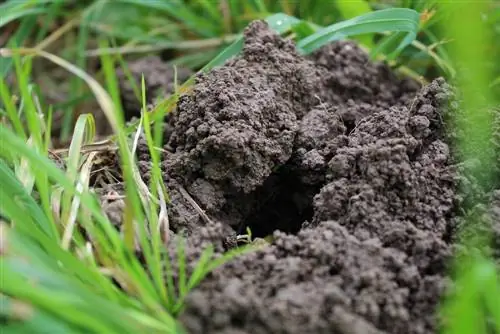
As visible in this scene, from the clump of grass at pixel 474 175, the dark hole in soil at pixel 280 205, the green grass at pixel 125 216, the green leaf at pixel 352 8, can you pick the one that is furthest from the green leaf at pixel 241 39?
the clump of grass at pixel 474 175

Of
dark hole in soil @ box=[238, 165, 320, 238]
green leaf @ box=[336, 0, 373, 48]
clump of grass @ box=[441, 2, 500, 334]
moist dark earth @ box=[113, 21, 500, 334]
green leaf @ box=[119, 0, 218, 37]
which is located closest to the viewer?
clump of grass @ box=[441, 2, 500, 334]

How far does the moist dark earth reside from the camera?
0.92 meters

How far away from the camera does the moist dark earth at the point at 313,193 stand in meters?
0.92

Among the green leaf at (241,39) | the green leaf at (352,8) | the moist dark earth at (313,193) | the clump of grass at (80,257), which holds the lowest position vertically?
the clump of grass at (80,257)

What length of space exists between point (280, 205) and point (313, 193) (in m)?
0.11

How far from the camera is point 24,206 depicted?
105 centimetres

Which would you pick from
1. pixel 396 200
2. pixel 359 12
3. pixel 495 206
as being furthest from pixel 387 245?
pixel 359 12

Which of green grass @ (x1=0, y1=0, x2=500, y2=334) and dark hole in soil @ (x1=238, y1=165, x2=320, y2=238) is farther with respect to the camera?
dark hole in soil @ (x1=238, y1=165, x2=320, y2=238)

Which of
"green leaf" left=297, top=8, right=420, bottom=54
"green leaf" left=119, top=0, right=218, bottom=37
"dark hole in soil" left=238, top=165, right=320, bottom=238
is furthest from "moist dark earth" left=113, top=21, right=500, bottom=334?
"green leaf" left=119, top=0, right=218, bottom=37

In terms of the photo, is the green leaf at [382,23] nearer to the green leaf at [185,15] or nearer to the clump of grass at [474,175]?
the clump of grass at [474,175]

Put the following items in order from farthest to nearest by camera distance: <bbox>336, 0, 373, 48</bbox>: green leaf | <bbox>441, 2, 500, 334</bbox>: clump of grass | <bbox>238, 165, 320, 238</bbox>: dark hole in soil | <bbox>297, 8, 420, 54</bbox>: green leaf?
<bbox>336, 0, 373, 48</bbox>: green leaf
<bbox>297, 8, 420, 54</bbox>: green leaf
<bbox>238, 165, 320, 238</bbox>: dark hole in soil
<bbox>441, 2, 500, 334</bbox>: clump of grass

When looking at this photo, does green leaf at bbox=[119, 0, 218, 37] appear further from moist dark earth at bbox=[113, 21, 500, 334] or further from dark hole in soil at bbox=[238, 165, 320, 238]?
dark hole in soil at bbox=[238, 165, 320, 238]

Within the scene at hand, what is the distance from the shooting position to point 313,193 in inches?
49.7

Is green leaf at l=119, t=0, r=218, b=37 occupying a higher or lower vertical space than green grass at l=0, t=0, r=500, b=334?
higher
